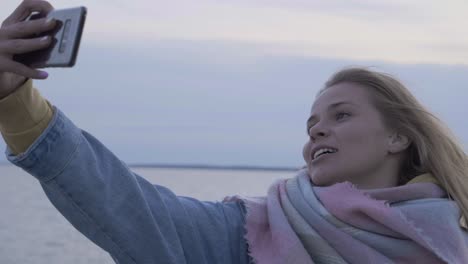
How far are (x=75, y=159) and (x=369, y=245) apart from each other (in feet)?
3.59

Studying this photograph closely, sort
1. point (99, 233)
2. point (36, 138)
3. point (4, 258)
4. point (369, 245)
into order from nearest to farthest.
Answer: point (36, 138) < point (99, 233) < point (369, 245) < point (4, 258)

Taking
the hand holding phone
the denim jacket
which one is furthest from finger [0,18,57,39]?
the denim jacket

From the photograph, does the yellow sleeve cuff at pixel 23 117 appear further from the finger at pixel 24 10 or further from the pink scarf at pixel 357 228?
the pink scarf at pixel 357 228

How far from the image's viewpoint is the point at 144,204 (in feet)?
8.40

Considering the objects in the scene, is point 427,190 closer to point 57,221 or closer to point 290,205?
point 290,205

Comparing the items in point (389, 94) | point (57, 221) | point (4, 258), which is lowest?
point (57, 221)

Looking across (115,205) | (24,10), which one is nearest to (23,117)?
(24,10)

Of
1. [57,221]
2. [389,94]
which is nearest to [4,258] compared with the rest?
[57,221]

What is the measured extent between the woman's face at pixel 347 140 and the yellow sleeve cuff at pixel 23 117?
3.54 feet

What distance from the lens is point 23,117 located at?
2270 millimetres

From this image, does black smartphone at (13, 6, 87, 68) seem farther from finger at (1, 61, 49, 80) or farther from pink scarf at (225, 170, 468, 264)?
pink scarf at (225, 170, 468, 264)

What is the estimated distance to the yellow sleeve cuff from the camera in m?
2.25

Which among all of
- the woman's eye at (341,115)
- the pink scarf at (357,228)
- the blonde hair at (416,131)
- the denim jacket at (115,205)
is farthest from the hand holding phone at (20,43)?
the blonde hair at (416,131)

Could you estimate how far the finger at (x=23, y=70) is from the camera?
6.99ft
